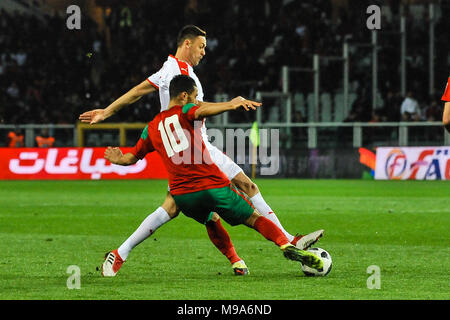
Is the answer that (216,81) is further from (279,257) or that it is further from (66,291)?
(66,291)

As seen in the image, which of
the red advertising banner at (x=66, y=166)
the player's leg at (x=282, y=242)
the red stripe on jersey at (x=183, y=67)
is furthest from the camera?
the red advertising banner at (x=66, y=166)

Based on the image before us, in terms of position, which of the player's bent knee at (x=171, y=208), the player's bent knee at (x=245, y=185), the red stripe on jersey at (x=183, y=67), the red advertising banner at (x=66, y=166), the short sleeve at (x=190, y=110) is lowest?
the red advertising banner at (x=66, y=166)

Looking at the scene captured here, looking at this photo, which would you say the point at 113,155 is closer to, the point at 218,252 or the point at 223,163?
the point at 223,163

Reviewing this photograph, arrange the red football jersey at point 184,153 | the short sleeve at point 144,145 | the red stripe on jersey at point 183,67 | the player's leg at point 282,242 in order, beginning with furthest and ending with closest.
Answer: the red stripe on jersey at point 183,67 → the short sleeve at point 144,145 → the red football jersey at point 184,153 → the player's leg at point 282,242

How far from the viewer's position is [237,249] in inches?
437

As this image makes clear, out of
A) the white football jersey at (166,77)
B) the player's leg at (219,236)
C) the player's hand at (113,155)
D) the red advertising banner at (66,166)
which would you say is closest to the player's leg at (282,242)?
the player's leg at (219,236)

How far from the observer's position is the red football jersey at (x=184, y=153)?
8.08 m

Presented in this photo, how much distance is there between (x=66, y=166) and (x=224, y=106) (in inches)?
827

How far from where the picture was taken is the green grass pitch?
749cm

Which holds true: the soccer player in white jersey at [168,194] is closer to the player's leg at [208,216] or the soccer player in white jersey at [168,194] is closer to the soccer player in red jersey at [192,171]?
the player's leg at [208,216]

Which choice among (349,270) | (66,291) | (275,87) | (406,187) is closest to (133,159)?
(66,291)

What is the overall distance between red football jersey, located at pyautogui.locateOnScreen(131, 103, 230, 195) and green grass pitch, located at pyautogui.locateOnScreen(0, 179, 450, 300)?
2.69 ft

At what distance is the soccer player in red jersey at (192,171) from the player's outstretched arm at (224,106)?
0.14 metres

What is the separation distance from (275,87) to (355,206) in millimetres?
14961
